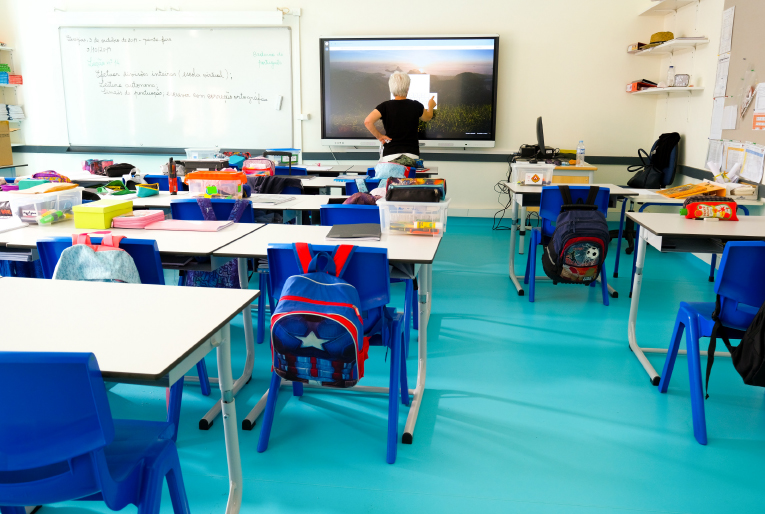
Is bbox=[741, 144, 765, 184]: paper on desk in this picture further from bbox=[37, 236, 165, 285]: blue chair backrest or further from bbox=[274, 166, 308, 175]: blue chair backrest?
bbox=[37, 236, 165, 285]: blue chair backrest

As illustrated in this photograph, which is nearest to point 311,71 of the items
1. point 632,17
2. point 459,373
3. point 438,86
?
point 438,86

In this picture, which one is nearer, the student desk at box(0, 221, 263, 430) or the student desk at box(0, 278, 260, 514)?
the student desk at box(0, 278, 260, 514)

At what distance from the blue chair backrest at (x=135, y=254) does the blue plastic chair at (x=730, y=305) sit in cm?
209

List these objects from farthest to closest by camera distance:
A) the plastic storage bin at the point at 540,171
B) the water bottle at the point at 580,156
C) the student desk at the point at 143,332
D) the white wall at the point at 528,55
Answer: the white wall at the point at 528,55, the water bottle at the point at 580,156, the plastic storage bin at the point at 540,171, the student desk at the point at 143,332

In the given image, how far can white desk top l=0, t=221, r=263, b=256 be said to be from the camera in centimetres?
233

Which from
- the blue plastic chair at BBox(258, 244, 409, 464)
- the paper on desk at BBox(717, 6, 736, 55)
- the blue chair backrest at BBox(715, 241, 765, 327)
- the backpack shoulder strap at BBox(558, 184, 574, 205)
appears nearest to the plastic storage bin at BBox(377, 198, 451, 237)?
the blue plastic chair at BBox(258, 244, 409, 464)

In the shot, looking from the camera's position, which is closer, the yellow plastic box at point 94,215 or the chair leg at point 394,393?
the chair leg at point 394,393

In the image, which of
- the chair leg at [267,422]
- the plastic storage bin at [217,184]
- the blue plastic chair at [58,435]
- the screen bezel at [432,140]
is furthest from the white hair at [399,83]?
the blue plastic chair at [58,435]

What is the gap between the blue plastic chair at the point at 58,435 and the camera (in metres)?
0.98

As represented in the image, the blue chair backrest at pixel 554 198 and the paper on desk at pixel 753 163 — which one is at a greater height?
the paper on desk at pixel 753 163

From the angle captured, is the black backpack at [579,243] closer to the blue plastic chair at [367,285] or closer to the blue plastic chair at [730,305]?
the blue plastic chair at [730,305]

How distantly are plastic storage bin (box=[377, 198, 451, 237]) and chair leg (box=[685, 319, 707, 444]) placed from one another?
1126 mm

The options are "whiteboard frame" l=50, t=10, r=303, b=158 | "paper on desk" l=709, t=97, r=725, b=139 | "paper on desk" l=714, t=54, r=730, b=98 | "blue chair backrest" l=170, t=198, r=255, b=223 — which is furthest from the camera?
"whiteboard frame" l=50, t=10, r=303, b=158

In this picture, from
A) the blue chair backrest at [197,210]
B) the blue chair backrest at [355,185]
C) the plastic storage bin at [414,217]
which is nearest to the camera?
the plastic storage bin at [414,217]
